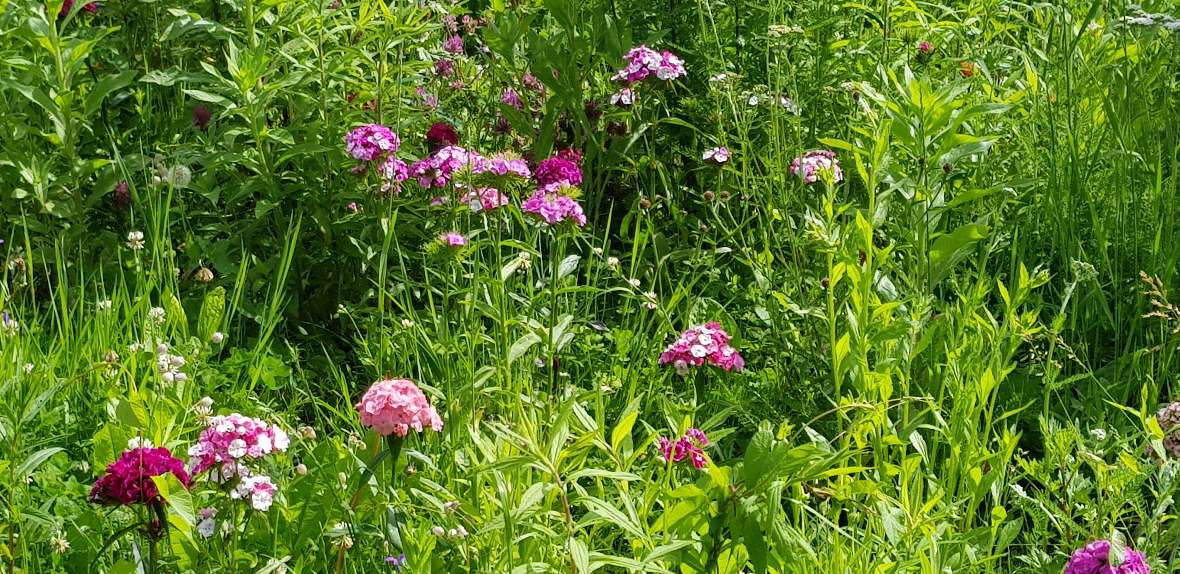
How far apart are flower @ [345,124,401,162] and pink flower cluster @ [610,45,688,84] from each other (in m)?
0.64

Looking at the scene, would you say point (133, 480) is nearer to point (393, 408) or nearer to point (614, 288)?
point (393, 408)

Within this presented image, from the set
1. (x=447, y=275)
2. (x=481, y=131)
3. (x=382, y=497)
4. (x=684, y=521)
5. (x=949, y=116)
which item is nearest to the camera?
(x=684, y=521)

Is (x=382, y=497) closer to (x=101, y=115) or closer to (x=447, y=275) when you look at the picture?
(x=447, y=275)

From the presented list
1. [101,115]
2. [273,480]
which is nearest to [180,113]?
[101,115]

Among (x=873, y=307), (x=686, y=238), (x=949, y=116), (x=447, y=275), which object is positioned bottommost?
(x=686, y=238)

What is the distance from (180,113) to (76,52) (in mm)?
495

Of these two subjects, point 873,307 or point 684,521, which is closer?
point 684,521

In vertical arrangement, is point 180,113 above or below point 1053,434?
below

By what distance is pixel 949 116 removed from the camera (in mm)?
2598

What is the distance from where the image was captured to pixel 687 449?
2221 millimetres

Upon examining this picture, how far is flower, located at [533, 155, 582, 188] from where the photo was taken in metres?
2.98

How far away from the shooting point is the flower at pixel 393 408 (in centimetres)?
198

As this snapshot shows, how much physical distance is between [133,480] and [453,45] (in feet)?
9.70

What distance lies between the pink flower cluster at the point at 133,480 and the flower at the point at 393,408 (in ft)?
0.99
